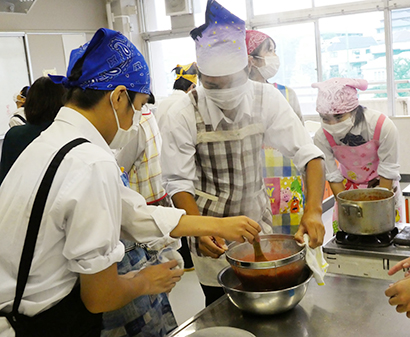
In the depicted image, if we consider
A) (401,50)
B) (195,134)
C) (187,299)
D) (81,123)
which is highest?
(401,50)

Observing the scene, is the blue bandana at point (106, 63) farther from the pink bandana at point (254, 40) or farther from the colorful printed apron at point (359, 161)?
the colorful printed apron at point (359, 161)

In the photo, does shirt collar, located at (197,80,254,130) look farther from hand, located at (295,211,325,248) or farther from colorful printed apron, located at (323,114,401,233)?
colorful printed apron, located at (323,114,401,233)

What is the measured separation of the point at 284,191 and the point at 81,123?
1.69 metres

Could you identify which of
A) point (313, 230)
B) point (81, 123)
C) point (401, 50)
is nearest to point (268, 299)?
point (313, 230)

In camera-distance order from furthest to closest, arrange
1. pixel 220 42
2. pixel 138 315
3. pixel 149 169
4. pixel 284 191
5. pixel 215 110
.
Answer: pixel 149 169
pixel 284 191
pixel 215 110
pixel 220 42
pixel 138 315

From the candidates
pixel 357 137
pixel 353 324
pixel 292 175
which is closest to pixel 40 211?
pixel 353 324

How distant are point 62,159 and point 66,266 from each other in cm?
28

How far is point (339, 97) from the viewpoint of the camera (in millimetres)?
2760

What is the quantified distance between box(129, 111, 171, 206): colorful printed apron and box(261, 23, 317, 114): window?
11.9 feet

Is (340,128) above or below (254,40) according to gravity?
below

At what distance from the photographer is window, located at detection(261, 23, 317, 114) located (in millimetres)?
6105

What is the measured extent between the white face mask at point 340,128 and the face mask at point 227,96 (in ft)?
3.87

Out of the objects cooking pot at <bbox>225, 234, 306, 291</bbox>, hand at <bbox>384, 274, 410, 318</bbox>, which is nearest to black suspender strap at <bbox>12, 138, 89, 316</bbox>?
cooking pot at <bbox>225, 234, 306, 291</bbox>

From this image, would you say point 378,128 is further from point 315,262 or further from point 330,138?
point 315,262
